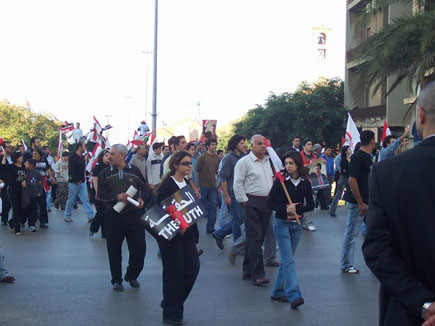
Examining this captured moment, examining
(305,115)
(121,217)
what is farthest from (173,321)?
(305,115)

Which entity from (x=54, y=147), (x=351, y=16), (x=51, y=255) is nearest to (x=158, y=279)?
(x=51, y=255)

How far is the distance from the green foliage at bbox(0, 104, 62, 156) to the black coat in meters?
51.7

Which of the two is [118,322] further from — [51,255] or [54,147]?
[54,147]

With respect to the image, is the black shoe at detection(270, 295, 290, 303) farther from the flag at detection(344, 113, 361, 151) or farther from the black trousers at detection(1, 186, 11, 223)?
the black trousers at detection(1, 186, 11, 223)

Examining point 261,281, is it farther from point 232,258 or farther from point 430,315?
point 430,315

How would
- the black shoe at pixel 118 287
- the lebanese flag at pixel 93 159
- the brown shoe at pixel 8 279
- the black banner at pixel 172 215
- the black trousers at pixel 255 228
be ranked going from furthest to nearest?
the lebanese flag at pixel 93 159
the brown shoe at pixel 8 279
the black trousers at pixel 255 228
the black shoe at pixel 118 287
the black banner at pixel 172 215

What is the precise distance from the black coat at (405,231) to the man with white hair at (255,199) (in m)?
5.07

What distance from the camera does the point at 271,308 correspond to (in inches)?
276

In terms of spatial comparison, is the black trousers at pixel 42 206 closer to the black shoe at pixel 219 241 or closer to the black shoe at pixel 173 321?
the black shoe at pixel 219 241

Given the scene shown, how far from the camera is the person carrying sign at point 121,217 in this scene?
8.05 meters

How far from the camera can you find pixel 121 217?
8094 millimetres

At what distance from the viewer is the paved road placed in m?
6.62

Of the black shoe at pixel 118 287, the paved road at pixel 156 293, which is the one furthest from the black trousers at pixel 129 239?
the paved road at pixel 156 293

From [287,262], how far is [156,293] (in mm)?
1769
